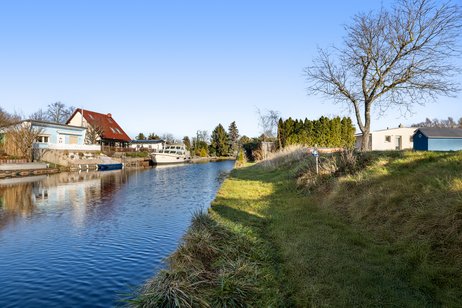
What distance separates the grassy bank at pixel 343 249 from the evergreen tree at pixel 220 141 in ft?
235

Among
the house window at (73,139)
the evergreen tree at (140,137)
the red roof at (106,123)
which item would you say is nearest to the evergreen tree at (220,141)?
the evergreen tree at (140,137)

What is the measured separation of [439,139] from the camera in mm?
28078

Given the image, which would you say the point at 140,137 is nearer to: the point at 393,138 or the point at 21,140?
the point at 21,140

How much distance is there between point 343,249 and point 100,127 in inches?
1837

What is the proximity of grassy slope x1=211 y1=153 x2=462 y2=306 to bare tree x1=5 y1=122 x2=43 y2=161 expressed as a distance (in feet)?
90.7

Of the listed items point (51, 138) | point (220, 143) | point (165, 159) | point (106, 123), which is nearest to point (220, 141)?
point (220, 143)

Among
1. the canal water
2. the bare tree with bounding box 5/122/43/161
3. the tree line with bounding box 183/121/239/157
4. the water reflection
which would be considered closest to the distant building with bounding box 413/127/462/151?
the canal water

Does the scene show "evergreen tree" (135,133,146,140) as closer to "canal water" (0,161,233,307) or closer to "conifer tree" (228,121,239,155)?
"conifer tree" (228,121,239,155)

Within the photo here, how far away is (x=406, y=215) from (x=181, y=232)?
19.8 ft

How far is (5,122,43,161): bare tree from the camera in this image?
30469 millimetres

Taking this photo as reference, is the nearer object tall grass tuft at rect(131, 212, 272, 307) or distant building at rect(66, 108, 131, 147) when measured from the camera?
tall grass tuft at rect(131, 212, 272, 307)

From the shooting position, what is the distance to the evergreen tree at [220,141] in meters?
81.9

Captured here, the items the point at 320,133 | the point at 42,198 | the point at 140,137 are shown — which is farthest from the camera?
the point at 140,137

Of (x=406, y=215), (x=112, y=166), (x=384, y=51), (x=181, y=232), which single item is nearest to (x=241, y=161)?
(x=112, y=166)
